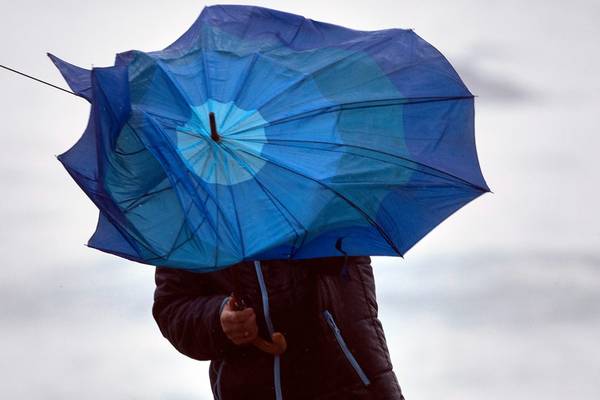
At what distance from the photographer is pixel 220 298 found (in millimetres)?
4859

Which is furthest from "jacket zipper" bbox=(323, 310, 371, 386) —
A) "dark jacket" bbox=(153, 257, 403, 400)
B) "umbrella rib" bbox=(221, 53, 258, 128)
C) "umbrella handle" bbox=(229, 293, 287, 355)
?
"umbrella rib" bbox=(221, 53, 258, 128)

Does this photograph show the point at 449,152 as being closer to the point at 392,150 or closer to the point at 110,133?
the point at 392,150

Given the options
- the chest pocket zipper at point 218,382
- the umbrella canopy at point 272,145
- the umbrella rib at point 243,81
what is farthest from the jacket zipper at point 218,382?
the umbrella rib at point 243,81

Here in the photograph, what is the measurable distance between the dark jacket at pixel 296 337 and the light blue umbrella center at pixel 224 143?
0.56 metres

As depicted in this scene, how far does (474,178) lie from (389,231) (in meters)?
0.45

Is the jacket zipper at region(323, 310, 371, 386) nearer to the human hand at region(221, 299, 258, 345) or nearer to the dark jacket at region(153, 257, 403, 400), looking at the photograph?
the dark jacket at region(153, 257, 403, 400)

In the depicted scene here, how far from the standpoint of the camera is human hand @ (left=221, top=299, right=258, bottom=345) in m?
4.65

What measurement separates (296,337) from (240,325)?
0.27 metres

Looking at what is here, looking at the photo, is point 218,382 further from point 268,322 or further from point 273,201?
point 273,201

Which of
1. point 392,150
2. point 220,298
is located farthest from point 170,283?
point 392,150

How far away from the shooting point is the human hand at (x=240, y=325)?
4.65 meters

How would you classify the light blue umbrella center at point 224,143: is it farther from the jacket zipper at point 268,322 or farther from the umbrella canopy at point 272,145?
the jacket zipper at point 268,322

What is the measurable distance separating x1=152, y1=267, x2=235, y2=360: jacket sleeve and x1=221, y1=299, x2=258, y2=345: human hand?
0.25 feet

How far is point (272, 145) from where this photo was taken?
446 cm
